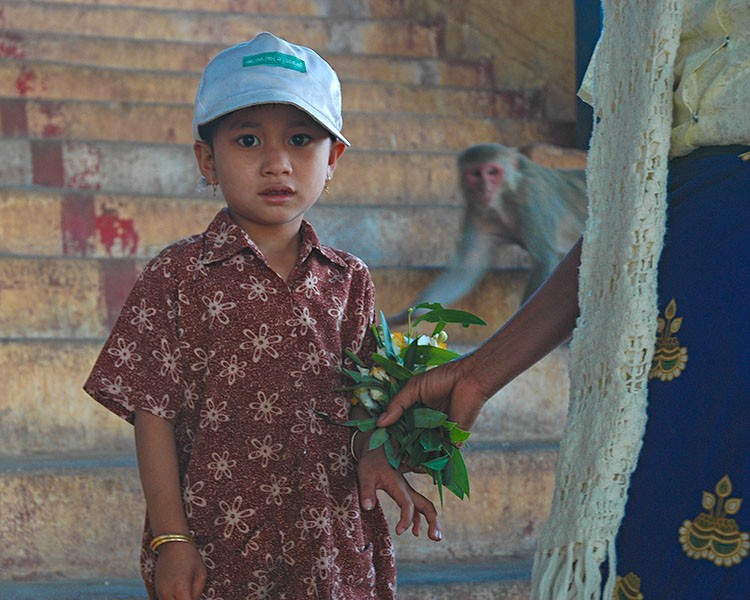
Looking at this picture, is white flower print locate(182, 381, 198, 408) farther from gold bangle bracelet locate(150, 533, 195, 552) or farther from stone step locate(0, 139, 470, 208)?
stone step locate(0, 139, 470, 208)

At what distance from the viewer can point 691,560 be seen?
113cm

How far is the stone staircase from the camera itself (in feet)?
8.43

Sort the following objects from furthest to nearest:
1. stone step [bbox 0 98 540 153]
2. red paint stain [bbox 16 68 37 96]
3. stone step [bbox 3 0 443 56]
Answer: stone step [bbox 3 0 443 56] < red paint stain [bbox 16 68 37 96] < stone step [bbox 0 98 540 153]

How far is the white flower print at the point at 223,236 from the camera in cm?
175

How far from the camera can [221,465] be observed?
1.70m

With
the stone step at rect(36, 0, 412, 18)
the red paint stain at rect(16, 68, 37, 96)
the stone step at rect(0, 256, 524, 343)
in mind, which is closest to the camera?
the stone step at rect(0, 256, 524, 343)

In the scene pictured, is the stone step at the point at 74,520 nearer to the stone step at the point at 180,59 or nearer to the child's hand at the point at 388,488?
the child's hand at the point at 388,488

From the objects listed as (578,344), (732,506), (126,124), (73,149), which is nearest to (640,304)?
(578,344)

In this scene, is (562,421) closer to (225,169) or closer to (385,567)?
(385,567)

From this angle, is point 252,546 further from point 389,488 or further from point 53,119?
point 53,119

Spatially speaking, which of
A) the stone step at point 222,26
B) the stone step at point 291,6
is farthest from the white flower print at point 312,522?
the stone step at point 291,6

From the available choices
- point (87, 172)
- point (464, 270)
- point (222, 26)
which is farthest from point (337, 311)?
point (222, 26)

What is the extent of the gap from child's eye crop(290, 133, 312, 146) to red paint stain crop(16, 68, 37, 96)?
11.5 ft

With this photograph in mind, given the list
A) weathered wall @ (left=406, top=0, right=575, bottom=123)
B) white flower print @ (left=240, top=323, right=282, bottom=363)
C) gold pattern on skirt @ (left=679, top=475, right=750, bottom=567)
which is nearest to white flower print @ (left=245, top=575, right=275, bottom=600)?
white flower print @ (left=240, top=323, right=282, bottom=363)
